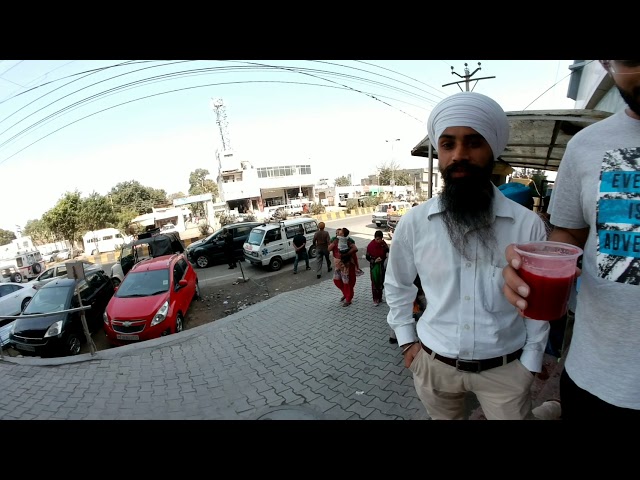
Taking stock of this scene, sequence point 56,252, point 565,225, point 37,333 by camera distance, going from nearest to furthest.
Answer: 1. point 565,225
2. point 37,333
3. point 56,252

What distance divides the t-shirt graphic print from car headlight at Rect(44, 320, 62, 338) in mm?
6677

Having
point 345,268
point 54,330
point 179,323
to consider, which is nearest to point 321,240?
point 345,268

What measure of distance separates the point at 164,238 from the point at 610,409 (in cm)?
1140

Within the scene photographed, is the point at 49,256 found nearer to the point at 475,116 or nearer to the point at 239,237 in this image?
the point at 239,237

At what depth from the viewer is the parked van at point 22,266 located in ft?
24.3

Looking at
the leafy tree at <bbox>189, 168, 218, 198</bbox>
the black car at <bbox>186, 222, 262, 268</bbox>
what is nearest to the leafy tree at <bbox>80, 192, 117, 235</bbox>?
the black car at <bbox>186, 222, 262, 268</bbox>

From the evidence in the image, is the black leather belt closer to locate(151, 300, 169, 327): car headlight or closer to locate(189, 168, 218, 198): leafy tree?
locate(151, 300, 169, 327): car headlight

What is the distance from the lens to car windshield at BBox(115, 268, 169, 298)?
17.8ft
